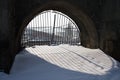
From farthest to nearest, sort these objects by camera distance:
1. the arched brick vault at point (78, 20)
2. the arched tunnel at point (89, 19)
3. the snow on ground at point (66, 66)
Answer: the arched brick vault at point (78, 20)
the arched tunnel at point (89, 19)
the snow on ground at point (66, 66)

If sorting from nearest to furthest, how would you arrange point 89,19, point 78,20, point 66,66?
1. point 66,66
2. point 89,19
3. point 78,20

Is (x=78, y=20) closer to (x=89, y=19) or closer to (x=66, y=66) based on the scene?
(x=89, y=19)

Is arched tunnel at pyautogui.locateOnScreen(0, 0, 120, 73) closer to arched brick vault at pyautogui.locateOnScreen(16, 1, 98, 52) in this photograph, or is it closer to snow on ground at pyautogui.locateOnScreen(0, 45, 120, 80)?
arched brick vault at pyautogui.locateOnScreen(16, 1, 98, 52)

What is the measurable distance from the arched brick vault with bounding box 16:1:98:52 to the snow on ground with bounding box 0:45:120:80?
29.1 inches

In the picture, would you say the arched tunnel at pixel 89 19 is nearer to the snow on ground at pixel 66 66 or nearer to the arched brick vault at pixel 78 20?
the arched brick vault at pixel 78 20

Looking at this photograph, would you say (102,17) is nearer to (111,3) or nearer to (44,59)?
(111,3)

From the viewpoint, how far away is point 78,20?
32.0 ft

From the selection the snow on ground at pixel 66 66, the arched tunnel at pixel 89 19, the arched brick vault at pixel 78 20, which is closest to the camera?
the snow on ground at pixel 66 66

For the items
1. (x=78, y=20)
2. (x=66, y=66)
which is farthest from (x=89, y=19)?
(x=66, y=66)

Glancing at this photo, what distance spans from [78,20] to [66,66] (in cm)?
344

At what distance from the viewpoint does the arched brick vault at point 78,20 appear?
27.2 feet

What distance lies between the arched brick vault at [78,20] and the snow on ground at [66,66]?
2.43 feet

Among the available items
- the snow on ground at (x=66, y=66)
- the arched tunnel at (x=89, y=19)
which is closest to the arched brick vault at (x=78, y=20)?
the arched tunnel at (x=89, y=19)

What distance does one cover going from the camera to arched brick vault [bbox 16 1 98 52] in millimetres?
8302
